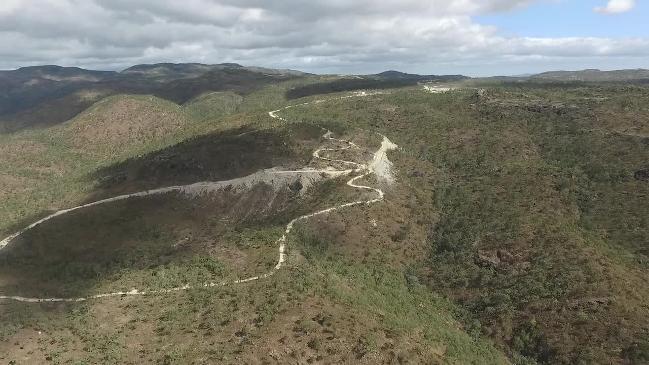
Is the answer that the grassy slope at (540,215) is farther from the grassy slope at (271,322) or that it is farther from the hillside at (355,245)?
the grassy slope at (271,322)

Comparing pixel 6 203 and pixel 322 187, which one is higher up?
pixel 322 187

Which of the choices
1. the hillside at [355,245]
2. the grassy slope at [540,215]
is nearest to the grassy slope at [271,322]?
the hillside at [355,245]

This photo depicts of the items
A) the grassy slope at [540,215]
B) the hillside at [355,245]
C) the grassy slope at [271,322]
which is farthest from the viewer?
the grassy slope at [540,215]

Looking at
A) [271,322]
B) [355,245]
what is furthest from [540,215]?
[271,322]

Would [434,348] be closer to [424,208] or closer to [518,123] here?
[424,208]

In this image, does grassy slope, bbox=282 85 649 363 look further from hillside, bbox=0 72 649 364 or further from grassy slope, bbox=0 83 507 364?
grassy slope, bbox=0 83 507 364

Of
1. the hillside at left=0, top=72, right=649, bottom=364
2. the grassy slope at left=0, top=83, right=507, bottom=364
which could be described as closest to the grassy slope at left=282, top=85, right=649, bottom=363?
the hillside at left=0, top=72, right=649, bottom=364

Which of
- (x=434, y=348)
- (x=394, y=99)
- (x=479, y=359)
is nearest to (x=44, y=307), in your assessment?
(x=434, y=348)
